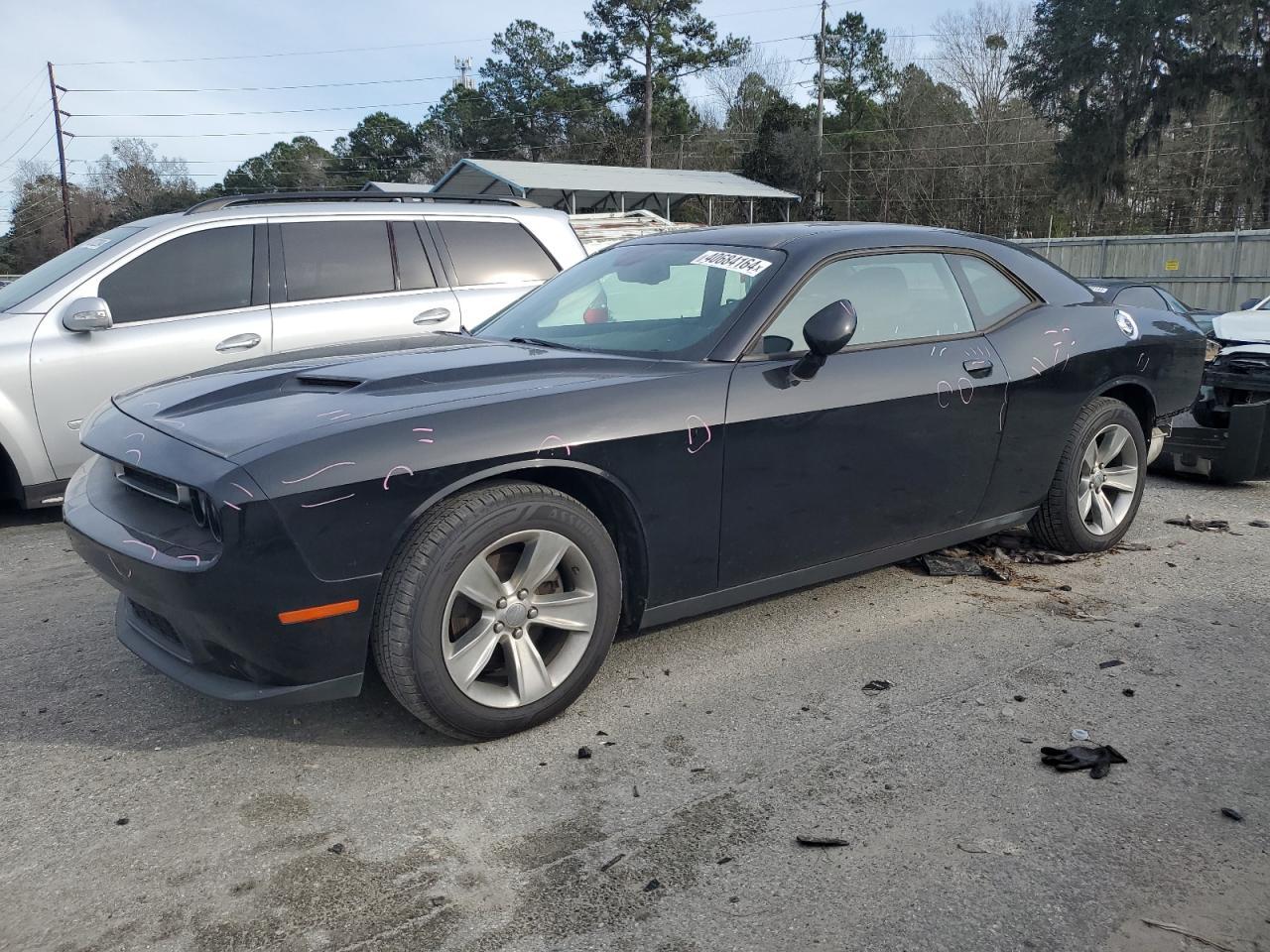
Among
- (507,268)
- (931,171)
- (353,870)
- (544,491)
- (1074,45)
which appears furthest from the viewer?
(931,171)

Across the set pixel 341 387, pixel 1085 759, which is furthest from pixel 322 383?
pixel 1085 759

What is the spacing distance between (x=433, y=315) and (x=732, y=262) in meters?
3.28

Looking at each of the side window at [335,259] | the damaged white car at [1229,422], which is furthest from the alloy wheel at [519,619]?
the damaged white car at [1229,422]

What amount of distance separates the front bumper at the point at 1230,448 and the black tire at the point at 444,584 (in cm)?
523

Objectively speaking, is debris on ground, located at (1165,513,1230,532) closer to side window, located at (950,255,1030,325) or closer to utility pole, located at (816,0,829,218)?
side window, located at (950,255,1030,325)

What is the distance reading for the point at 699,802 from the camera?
282 cm

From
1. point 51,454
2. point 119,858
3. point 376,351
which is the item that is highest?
point 376,351

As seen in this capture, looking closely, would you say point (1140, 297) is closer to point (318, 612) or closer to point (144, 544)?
point (318, 612)

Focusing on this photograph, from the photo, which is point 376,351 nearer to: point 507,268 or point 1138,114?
point 507,268

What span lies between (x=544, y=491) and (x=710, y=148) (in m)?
61.8

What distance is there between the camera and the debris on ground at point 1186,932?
223 cm

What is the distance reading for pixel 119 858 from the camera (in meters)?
2.58

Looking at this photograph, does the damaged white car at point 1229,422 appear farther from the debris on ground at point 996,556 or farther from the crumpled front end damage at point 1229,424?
the debris on ground at point 996,556

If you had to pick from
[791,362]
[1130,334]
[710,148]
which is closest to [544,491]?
[791,362]
